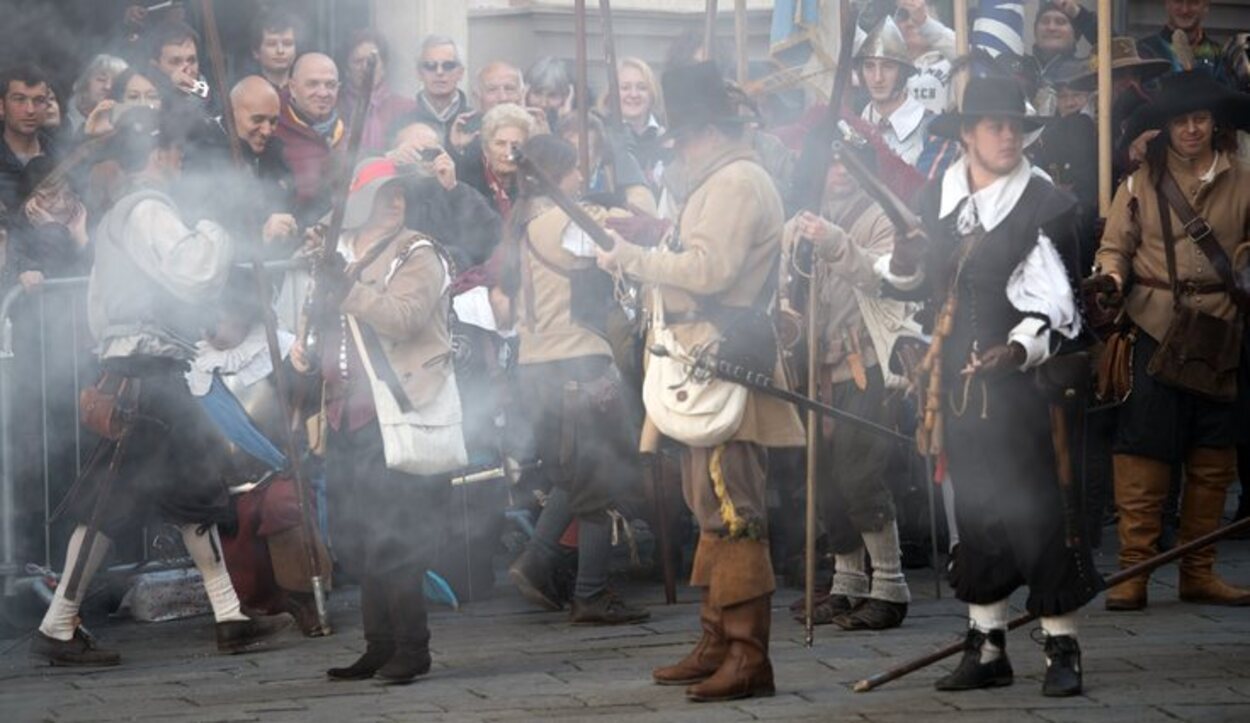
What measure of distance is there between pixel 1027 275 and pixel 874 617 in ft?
6.30

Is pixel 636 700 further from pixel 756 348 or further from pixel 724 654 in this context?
pixel 756 348

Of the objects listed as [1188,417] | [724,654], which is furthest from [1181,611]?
[724,654]

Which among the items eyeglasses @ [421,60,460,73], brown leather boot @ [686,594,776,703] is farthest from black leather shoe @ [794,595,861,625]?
eyeglasses @ [421,60,460,73]

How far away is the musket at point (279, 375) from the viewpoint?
861cm

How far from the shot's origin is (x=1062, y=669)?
750cm

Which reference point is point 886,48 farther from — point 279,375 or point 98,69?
point 98,69

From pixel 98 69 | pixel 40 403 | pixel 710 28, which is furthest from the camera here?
pixel 710 28

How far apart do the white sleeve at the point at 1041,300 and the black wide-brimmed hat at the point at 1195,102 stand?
2112 mm

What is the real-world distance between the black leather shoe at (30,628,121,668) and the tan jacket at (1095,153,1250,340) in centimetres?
386

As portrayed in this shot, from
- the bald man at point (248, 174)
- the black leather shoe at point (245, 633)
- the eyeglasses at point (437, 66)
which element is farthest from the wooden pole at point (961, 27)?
the black leather shoe at point (245, 633)

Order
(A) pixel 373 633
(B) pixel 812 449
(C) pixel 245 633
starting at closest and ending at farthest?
(B) pixel 812 449 < (A) pixel 373 633 < (C) pixel 245 633

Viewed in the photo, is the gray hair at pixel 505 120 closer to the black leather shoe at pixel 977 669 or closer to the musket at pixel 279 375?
the musket at pixel 279 375

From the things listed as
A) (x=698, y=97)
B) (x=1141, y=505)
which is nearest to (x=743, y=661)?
(x=698, y=97)

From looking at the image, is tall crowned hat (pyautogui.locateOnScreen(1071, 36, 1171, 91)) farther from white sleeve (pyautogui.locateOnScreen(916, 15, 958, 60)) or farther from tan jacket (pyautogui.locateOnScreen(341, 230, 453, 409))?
tan jacket (pyautogui.locateOnScreen(341, 230, 453, 409))
